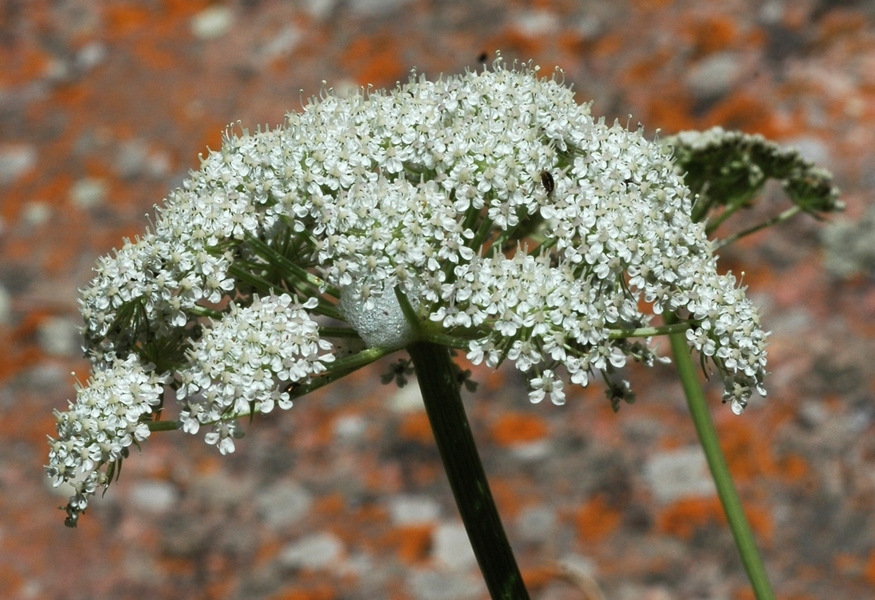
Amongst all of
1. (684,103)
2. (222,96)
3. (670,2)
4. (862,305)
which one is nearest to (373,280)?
(862,305)

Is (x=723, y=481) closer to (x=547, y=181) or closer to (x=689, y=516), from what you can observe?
(x=547, y=181)

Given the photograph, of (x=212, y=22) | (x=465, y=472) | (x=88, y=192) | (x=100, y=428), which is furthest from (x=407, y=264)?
(x=212, y=22)

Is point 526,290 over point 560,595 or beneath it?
over

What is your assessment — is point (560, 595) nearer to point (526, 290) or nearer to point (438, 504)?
point (438, 504)

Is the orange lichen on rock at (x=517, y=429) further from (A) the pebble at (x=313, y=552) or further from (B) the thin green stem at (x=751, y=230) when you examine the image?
(B) the thin green stem at (x=751, y=230)

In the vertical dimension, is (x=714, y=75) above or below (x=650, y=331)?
above

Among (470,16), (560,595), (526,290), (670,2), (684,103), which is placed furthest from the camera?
(470,16)
